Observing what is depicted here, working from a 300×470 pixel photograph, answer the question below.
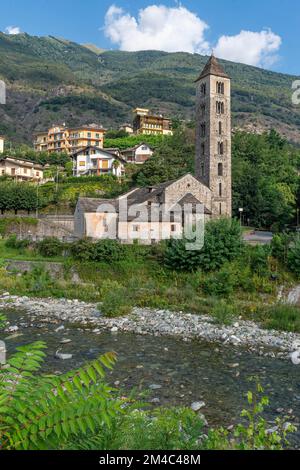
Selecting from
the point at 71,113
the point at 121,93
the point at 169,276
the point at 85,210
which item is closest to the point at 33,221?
the point at 85,210

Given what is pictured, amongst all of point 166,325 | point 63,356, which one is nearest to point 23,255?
point 166,325

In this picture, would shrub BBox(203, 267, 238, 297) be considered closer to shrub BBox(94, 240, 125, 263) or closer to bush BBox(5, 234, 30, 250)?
shrub BBox(94, 240, 125, 263)

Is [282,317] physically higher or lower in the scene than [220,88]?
lower

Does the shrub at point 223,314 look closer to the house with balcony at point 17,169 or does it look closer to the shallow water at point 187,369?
the shallow water at point 187,369

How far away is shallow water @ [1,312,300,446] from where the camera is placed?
11.9 metres

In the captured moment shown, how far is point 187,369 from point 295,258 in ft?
51.1

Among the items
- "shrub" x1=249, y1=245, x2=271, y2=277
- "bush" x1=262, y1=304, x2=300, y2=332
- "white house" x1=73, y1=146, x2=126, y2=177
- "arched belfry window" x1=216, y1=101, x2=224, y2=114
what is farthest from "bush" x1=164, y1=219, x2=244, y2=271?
"white house" x1=73, y1=146, x2=126, y2=177

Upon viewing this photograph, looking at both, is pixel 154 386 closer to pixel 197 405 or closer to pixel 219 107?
pixel 197 405

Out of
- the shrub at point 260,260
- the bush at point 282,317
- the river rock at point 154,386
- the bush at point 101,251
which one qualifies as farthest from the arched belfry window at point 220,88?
the river rock at point 154,386

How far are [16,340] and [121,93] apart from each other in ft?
632

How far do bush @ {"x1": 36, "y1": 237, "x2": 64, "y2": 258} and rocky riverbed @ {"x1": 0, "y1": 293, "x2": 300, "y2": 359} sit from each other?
9.25m

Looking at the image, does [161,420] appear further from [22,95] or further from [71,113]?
[22,95]

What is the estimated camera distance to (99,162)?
7719 cm

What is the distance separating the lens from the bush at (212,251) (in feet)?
93.0
